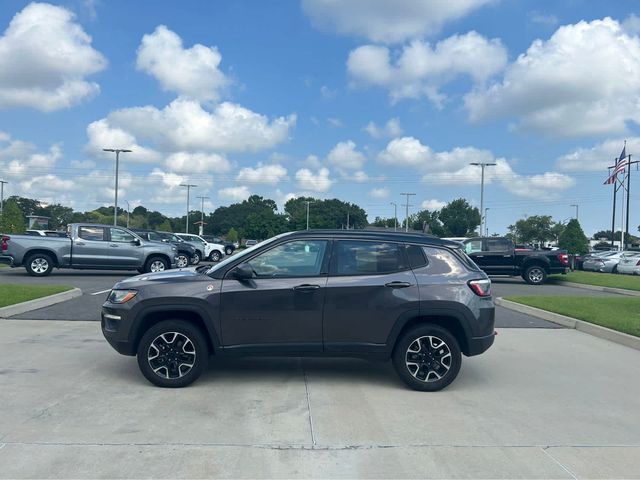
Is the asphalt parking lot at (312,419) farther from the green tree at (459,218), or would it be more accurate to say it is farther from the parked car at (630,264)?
the green tree at (459,218)

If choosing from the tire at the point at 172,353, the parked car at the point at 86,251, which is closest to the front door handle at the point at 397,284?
the tire at the point at 172,353

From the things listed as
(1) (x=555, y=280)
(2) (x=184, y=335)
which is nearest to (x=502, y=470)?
(2) (x=184, y=335)

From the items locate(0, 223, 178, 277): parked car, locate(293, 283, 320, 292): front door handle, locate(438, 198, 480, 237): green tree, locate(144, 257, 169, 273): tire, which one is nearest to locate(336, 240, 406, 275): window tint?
locate(293, 283, 320, 292): front door handle

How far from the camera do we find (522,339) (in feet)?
32.5

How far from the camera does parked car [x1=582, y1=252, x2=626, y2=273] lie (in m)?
34.0

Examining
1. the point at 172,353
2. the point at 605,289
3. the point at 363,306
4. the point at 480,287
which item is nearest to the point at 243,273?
the point at 172,353

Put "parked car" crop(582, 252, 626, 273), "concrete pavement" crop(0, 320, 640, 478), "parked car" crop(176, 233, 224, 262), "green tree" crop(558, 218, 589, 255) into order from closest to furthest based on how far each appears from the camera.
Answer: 1. "concrete pavement" crop(0, 320, 640, 478)
2. "parked car" crop(176, 233, 224, 262)
3. "parked car" crop(582, 252, 626, 273)
4. "green tree" crop(558, 218, 589, 255)

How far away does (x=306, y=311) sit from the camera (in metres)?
6.29

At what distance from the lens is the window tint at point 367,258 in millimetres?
6488

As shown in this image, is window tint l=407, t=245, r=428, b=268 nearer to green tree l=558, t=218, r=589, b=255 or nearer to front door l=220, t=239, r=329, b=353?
front door l=220, t=239, r=329, b=353

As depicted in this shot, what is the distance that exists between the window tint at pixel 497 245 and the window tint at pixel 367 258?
1711cm

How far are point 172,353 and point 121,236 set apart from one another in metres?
14.6

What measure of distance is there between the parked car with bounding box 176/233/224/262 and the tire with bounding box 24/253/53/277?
13.0 metres

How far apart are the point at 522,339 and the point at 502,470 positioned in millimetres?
5905
